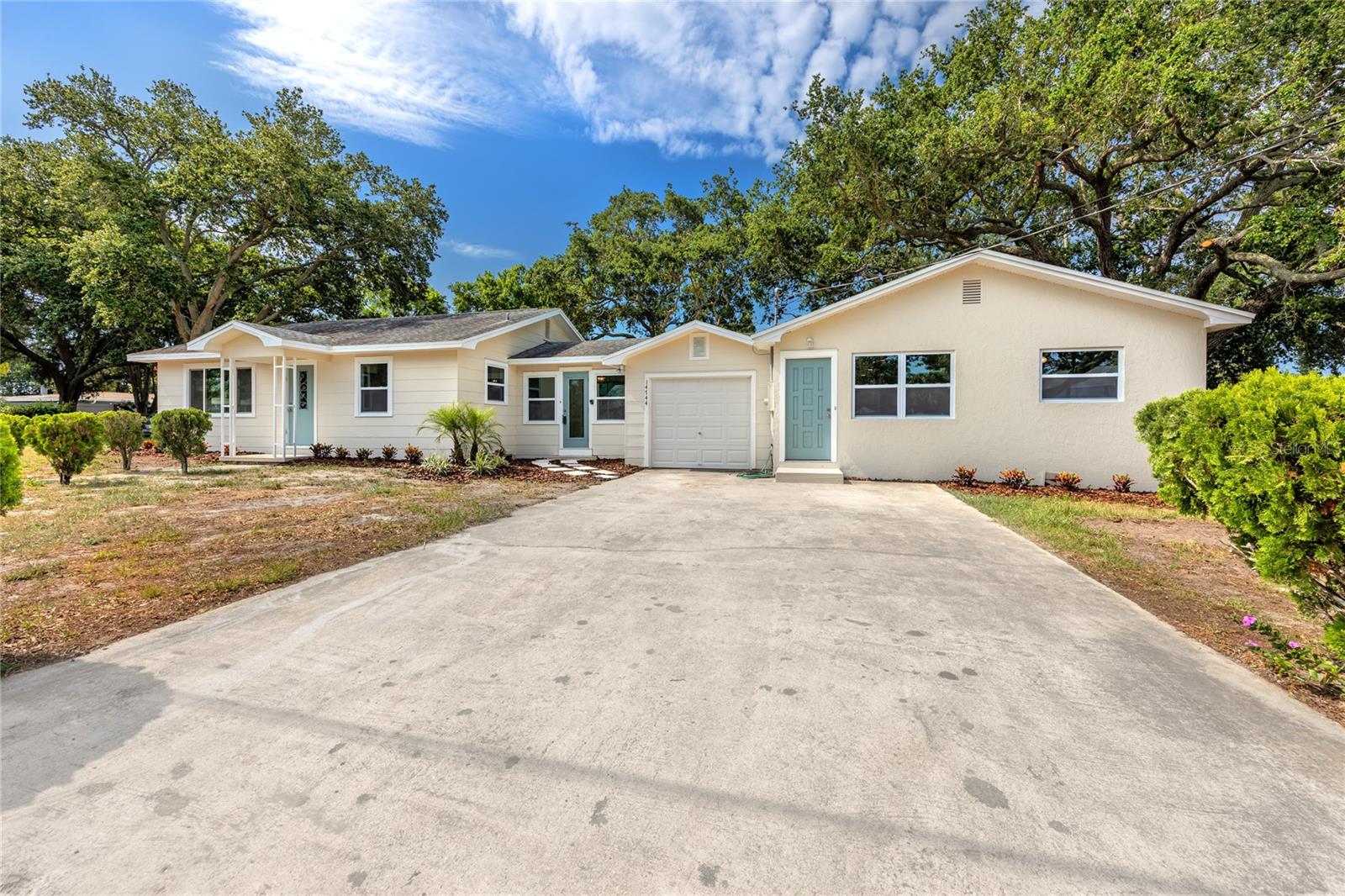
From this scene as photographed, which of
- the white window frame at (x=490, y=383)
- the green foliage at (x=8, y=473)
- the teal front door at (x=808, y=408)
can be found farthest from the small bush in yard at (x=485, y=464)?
the green foliage at (x=8, y=473)

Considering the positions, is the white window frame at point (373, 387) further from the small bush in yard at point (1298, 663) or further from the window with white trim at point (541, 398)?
the small bush in yard at point (1298, 663)

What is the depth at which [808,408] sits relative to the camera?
1150 centimetres

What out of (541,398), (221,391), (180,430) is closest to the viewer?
(180,430)

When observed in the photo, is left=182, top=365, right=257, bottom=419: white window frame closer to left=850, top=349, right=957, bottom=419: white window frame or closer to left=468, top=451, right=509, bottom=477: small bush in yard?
left=468, top=451, right=509, bottom=477: small bush in yard

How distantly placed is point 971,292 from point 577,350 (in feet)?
30.7

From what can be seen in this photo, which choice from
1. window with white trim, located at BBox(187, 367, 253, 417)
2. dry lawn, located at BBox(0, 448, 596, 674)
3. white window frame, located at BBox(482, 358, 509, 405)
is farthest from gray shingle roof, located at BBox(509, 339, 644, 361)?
window with white trim, located at BBox(187, 367, 253, 417)

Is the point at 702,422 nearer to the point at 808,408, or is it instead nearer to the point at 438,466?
the point at 808,408

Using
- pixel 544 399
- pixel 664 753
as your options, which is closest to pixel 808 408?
pixel 544 399

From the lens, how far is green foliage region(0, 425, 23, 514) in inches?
135

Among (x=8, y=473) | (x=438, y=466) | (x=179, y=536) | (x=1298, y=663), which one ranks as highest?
(x=8, y=473)

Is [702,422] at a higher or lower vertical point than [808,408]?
lower

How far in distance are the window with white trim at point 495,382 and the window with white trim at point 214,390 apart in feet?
22.2

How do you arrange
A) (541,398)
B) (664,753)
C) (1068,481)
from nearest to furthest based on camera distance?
(664,753) → (1068,481) → (541,398)

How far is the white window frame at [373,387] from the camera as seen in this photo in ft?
45.0
